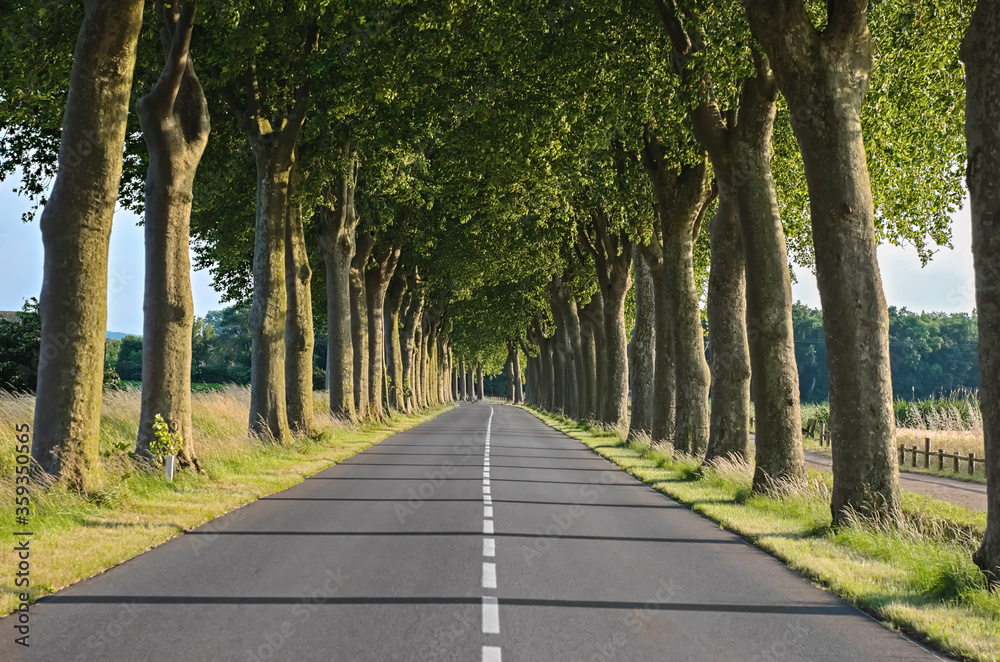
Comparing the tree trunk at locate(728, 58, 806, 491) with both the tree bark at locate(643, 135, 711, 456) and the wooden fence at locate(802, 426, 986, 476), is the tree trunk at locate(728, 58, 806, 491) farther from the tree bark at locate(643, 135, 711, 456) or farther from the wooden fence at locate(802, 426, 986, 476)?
the wooden fence at locate(802, 426, 986, 476)

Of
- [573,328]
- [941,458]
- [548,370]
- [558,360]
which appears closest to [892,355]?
[548,370]

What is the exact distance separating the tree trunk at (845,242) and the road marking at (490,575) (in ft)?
16.8

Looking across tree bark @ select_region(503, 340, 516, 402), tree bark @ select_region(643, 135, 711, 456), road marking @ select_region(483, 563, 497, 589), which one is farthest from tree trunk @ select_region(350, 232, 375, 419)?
tree bark @ select_region(503, 340, 516, 402)

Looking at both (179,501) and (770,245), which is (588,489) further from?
(179,501)

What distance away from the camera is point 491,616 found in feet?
21.9

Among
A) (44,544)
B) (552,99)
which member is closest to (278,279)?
(552,99)

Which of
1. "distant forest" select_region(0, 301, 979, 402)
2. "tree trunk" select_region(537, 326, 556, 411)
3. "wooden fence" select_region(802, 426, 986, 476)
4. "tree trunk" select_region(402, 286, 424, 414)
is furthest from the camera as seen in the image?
"distant forest" select_region(0, 301, 979, 402)

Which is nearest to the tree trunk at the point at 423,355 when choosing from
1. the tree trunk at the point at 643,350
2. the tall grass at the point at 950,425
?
the tree trunk at the point at 643,350

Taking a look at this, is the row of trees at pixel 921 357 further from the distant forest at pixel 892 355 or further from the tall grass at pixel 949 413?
the tall grass at pixel 949 413

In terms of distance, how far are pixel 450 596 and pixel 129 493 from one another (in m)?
6.69

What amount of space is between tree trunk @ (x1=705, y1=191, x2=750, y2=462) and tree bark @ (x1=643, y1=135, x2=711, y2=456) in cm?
371

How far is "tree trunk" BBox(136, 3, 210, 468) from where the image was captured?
1484 centimetres

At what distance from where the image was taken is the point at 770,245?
14992 mm

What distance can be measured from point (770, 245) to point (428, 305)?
51.0 metres
